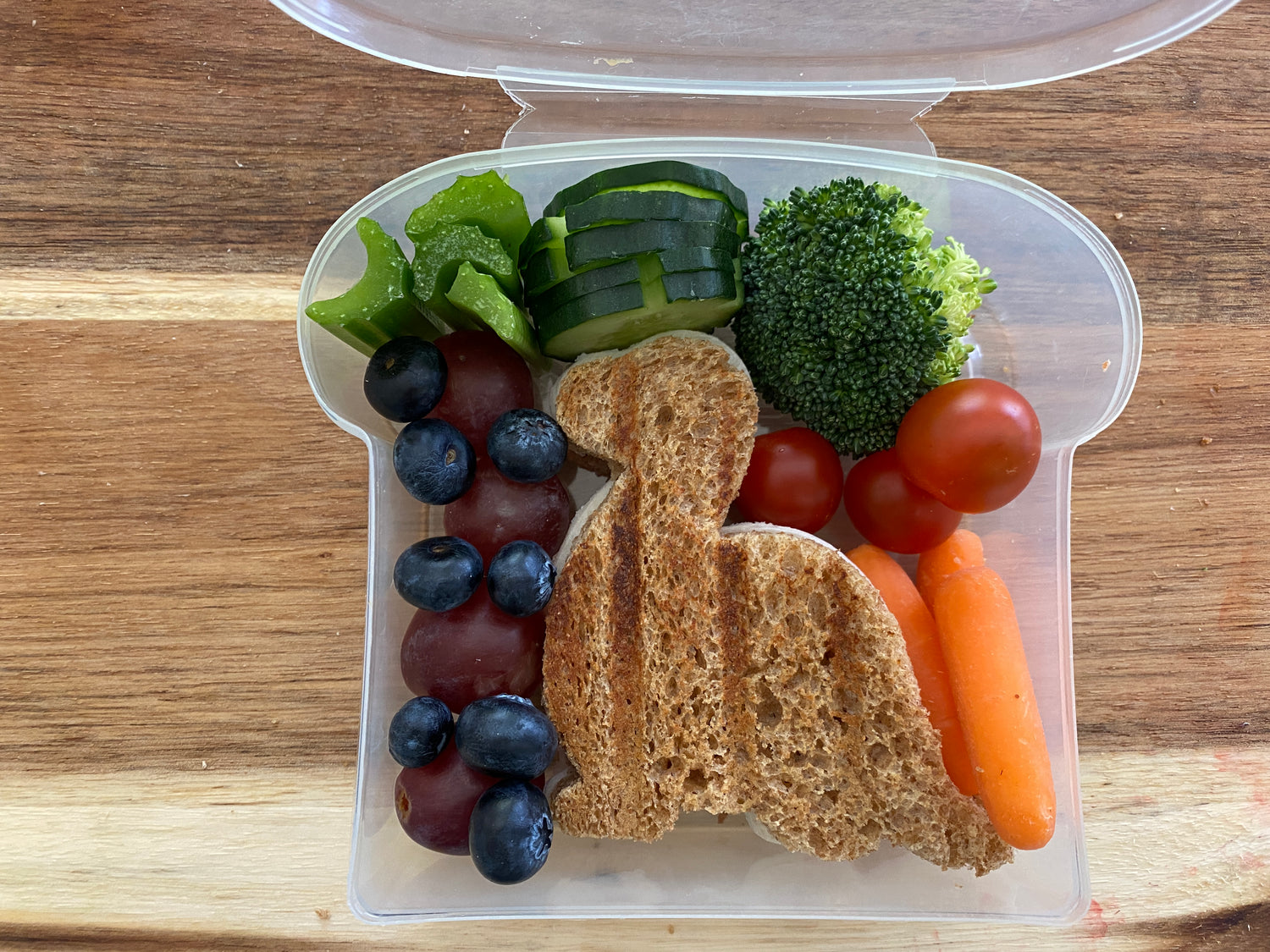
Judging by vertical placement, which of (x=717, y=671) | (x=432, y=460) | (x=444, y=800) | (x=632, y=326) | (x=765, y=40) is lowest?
(x=444, y=800)

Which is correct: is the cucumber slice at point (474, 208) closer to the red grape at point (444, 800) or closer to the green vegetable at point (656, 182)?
the green vegetable at point (656, 182)

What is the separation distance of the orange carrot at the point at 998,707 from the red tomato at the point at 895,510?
0.07 m

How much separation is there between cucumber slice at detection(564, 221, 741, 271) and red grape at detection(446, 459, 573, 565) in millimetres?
268

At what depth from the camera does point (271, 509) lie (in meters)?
1.13

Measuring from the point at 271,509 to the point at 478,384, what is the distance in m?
0.36

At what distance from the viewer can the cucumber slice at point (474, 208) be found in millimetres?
934

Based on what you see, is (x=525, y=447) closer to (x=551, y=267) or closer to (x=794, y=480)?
(x=551, y=267)

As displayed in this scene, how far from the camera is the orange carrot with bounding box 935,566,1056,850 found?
93cm

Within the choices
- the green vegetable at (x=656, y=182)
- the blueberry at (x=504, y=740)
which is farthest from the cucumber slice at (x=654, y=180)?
the blueberry at (x=504, y=740)

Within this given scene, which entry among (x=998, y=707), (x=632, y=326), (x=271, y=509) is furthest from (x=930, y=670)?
(x=271, y=509)

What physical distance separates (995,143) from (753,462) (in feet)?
1.95

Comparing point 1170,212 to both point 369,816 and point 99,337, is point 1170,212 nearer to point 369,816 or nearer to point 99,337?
point 369,816

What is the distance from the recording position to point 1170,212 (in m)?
1.19

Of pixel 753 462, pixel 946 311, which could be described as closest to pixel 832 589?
pixel 753 462
